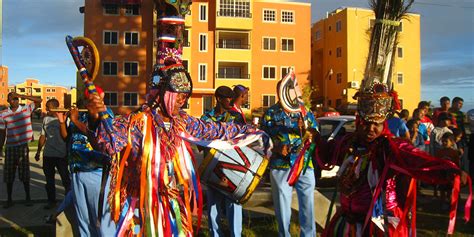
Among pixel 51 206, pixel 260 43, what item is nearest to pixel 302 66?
pixel 260 43

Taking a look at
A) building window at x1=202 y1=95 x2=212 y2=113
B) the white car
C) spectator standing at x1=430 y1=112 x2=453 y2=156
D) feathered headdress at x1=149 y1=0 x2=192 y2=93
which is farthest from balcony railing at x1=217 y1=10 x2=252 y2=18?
feathered headdress at x1=149 y1=0 x2=192 y2=93

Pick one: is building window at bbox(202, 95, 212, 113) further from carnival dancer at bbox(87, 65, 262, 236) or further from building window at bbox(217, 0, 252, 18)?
carnival dancer at bbox(87, 65, 262, 236)

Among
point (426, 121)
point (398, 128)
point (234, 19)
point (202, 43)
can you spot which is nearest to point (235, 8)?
point (234, 19)

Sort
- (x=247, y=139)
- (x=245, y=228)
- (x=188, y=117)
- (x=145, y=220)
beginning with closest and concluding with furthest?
(x=145, y=220) < (x=188, y=117) < (x=247, y=139) < (x=245, y=228)

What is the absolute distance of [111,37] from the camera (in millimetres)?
35625

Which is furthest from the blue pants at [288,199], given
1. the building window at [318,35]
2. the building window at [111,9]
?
the building window at [318,35]

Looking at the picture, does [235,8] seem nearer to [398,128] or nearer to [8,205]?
[8,205]

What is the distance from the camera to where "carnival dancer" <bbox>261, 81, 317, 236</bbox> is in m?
4.54

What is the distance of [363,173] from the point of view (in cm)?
316

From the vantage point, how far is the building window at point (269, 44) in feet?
125

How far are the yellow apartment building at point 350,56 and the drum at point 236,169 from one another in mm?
33459

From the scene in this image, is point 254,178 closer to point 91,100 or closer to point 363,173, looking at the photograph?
point 363,173

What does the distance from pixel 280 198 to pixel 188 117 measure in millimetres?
1610

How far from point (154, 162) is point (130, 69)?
3417 cm
